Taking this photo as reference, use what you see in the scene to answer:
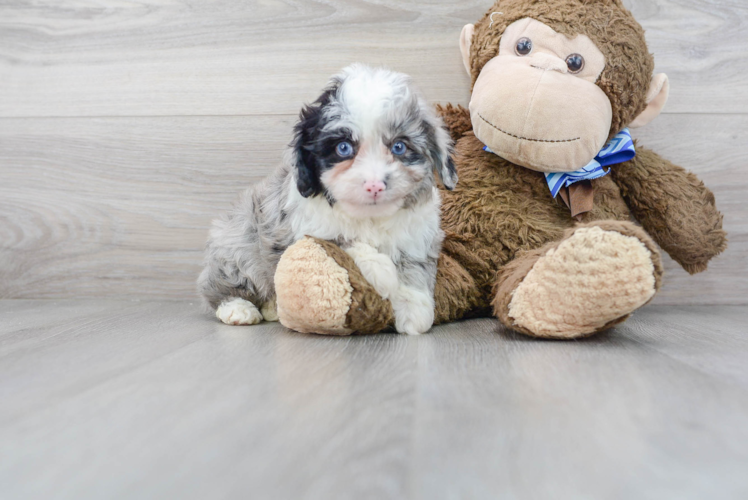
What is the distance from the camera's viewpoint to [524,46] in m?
1.50

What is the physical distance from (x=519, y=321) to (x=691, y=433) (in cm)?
53

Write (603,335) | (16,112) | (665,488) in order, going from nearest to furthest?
(665,488)
(603,335)
(16,112)

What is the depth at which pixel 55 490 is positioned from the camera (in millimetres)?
602

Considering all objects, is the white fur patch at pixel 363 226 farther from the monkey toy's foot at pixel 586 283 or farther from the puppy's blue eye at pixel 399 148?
the monkey toy's foot at pixel 586 283

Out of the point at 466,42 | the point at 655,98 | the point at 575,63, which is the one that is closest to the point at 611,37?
the point at 575,63

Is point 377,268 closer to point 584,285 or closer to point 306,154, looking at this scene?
point 306,154

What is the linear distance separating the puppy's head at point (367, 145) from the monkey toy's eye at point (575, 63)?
16.0 inches

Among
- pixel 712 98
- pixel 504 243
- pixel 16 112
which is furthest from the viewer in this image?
pixel 16 112

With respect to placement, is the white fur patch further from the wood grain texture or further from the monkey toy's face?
the wood grain texture

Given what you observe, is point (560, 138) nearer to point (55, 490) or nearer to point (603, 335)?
point (603, 335)

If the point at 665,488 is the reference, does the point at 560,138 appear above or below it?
above

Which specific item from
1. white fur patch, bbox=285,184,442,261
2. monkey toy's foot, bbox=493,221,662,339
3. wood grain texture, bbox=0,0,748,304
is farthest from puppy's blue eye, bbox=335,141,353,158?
wood grain texture, bbox=0,0,748,304

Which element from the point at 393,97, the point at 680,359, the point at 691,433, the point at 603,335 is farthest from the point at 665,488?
the point at 393,97

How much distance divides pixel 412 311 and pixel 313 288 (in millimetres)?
254
